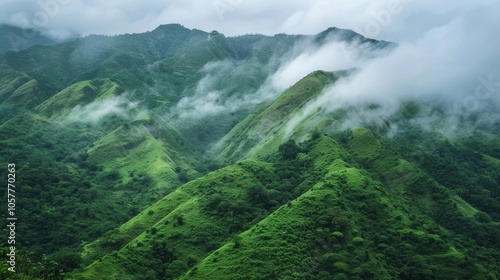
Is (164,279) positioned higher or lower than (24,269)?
lower

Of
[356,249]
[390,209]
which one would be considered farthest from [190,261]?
[390,209]

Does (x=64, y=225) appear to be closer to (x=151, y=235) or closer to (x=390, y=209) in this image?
(x=151, y=235)

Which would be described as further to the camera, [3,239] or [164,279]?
[3,239]

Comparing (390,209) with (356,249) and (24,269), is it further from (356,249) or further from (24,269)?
(24,269)

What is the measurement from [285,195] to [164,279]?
2549 inches

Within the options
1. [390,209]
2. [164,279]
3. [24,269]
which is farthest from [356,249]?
[24,269]

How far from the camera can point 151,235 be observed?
147m

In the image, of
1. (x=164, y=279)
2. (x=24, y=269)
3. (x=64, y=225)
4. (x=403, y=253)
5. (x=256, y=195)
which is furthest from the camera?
(x=64, y=225)

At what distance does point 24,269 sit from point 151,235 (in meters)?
67.0

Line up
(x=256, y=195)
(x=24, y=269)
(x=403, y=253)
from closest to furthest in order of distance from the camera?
(x=24, y=269) < (x=403, y=253) < (x=256, y=195)

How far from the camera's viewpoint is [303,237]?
448 ft

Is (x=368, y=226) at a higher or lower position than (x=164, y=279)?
higher

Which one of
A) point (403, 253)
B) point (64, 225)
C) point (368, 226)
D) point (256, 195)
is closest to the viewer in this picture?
point (403, 253)

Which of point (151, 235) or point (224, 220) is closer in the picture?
point (151, 235)
